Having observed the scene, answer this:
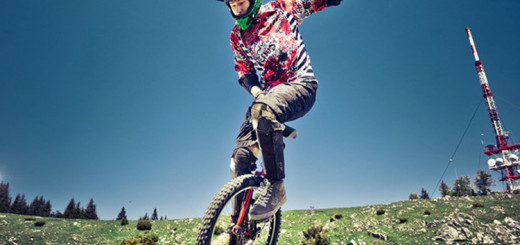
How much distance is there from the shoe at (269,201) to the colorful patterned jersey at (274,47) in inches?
58.0

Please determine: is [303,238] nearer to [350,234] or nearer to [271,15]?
[350,234]

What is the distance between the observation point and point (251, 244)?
3.48m

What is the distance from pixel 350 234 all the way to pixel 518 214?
12.4m

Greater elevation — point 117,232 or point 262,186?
point 262,186

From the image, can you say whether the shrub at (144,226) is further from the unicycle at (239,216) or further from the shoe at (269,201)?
the shoe at (269,201)

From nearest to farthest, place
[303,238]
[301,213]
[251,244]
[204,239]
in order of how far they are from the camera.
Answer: [204,239]
[251,244]
[303,238]
[301,213]

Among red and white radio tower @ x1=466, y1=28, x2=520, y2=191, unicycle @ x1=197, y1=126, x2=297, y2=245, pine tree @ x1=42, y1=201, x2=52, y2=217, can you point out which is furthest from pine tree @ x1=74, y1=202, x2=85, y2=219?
red and white radio tower @ x1=466, y1=28, x2=520, y2=191

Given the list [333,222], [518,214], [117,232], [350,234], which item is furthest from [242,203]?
[518,214]

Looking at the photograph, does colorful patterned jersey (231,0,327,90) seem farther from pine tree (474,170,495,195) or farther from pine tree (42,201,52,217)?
pine tree (42,201,52,217)

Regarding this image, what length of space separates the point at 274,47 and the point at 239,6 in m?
0.76

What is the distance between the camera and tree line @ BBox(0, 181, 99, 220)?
235ft

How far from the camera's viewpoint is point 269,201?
2951mm

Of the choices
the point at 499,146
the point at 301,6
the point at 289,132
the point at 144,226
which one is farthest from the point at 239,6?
the point at 499,146

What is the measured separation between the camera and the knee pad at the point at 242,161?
342 centimetres
